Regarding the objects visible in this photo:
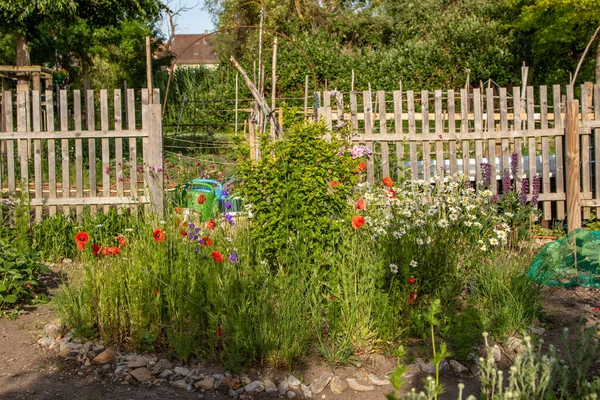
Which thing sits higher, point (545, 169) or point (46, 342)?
point (545, 169)

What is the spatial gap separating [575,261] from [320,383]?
97.1 inches

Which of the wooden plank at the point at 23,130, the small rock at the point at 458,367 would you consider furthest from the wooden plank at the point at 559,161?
the wooden plank at the point at 23,130

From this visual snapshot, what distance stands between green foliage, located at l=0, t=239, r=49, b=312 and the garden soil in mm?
294

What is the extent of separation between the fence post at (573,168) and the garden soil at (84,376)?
2.93 meters

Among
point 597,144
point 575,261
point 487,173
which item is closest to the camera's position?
point 575,261

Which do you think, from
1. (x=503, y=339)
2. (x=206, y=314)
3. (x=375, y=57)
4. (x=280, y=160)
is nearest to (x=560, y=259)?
(x=503, y=339)

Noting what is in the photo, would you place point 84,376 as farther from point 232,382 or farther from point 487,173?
point 487,173

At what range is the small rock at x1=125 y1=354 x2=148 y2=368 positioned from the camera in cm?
351

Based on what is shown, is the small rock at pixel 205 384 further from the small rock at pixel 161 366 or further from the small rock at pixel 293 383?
the small rock at pixel 293 383

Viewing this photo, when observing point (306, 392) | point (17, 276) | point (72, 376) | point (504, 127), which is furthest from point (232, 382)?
point (504, 127)

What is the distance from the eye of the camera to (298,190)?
404cm

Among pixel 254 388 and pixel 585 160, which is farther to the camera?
pixel 585 160

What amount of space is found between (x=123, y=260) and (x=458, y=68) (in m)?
18.5

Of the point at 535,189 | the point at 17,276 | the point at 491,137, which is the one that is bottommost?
the point at 17,276
